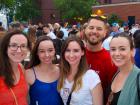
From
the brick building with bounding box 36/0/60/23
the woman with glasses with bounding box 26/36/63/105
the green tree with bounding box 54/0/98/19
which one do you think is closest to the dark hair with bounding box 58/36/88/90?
the woman with glasses with bounding box 26/36/63/105

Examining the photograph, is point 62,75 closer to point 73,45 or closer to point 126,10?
point 73,45

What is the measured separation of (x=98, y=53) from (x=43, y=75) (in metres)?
1.01

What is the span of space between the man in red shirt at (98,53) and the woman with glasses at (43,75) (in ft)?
2.02

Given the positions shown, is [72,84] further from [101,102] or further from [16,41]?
[16,41]

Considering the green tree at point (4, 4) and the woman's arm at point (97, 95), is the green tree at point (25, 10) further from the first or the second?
the woman's arm at point (97, 95)

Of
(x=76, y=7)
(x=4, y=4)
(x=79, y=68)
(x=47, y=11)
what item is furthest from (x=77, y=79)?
(x=47, y=11)

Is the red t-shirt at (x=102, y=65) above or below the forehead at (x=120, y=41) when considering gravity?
below

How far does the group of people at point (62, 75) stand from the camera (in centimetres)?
395

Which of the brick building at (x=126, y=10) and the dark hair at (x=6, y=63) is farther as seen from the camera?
the brick building at (x=126, y=10)

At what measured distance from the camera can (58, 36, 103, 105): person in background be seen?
13.7 ft

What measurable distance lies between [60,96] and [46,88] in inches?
8.7

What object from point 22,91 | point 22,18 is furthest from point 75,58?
point 22,18

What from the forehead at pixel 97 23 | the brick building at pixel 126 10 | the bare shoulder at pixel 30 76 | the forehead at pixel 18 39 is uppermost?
the brick building at pixel 126 10

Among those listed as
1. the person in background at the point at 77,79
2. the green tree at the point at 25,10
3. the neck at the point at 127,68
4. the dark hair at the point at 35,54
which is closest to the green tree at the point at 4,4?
the green tree at the point at 25,10
